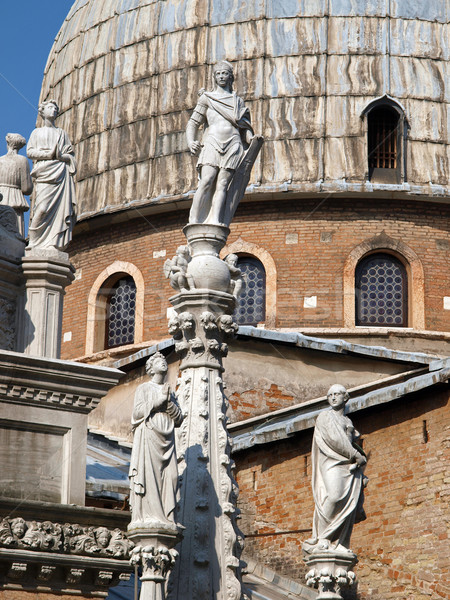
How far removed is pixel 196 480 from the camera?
37.3 ft

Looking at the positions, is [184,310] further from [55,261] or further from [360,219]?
[360,219]

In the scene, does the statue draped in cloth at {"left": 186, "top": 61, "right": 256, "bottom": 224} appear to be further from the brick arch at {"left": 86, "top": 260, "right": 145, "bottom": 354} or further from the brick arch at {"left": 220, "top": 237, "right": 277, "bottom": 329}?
the brick arch at {"left": 86, "top": 260, "right": 145, "bottom": 354}

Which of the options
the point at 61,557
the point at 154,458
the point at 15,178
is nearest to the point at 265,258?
the point at 15,178

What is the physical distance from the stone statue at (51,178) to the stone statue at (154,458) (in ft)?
21.8

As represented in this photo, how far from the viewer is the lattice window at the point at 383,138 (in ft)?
102

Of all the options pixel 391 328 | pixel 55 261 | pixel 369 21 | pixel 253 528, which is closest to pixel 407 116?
pixel 369 21

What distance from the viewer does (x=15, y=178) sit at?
18141 mm

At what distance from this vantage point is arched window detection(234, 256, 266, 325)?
30.8 meters

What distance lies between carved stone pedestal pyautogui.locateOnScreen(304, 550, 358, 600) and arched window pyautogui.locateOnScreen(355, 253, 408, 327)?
1912 centimetres

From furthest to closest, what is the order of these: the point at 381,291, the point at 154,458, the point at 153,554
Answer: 1. the point at 381,291
2. the point at 154,458
3. the point at 153,554

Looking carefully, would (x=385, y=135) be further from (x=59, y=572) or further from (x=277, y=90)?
(x=59, y=572)

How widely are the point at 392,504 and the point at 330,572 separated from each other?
434 inches

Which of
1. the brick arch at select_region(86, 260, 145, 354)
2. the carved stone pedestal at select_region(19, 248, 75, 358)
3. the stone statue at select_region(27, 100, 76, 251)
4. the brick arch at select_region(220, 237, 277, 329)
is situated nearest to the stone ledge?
the carved stone pedestal at select_region(19, 248, 75, 358)

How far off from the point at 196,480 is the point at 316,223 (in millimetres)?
20132
